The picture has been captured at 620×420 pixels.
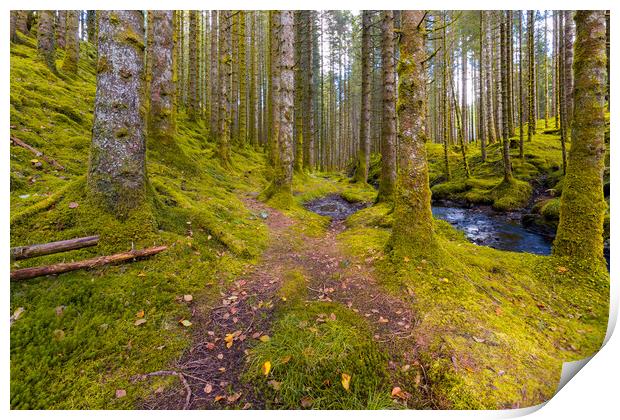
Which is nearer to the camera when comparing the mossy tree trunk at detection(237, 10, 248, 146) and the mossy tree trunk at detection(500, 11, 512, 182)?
the mossy tree trunk at detection(500, 11, 512, 182)

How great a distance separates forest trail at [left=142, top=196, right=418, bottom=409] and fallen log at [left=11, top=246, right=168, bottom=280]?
2.90ft

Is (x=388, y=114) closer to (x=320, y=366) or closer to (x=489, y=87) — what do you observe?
(x=320, y=366)

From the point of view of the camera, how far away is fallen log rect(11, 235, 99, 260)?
2557mm

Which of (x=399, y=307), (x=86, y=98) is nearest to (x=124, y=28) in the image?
(x=399, y=307)

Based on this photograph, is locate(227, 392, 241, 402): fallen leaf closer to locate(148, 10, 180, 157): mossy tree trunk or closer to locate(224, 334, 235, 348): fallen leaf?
locate(224, 334, 235, 348): fallen leaf

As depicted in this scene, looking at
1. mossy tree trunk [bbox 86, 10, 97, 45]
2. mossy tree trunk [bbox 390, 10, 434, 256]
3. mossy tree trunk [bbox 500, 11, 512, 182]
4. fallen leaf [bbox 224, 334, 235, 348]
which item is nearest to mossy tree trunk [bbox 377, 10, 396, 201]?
mossy tree trunk [bbox 390, 10, 434, 256]

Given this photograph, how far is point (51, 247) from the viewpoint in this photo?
8.81ft

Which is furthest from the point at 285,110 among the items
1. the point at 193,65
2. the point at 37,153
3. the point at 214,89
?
the point at 193,65

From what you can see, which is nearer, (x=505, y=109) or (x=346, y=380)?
(x=346, y=380)

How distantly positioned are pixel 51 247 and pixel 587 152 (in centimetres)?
640

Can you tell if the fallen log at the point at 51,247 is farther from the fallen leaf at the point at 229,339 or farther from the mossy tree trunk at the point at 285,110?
the mossy tree trunk at the point at 285,110
